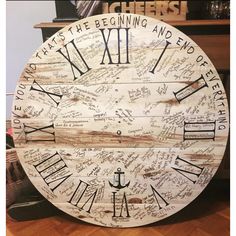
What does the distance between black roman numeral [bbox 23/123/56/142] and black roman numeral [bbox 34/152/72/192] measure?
82 millimetres

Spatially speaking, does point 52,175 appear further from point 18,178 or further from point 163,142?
point 163,142

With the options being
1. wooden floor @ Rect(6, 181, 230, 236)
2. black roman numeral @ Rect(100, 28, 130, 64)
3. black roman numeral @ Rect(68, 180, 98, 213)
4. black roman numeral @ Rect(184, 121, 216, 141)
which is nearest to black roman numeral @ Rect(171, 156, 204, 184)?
black roman numeral @ Rect(184, 121, 216, 141)

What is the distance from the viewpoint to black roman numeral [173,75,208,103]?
1258 mm

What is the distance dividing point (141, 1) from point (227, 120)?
0.69 m

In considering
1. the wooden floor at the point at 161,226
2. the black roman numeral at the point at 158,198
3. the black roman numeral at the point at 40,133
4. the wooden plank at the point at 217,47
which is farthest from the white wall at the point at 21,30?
the black roman numeral at the point at 158,198

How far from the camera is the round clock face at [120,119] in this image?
4.07 ft

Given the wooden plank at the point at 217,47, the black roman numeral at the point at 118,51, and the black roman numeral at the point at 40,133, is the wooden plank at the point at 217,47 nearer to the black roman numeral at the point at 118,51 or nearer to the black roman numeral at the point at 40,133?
the black roman numeral at the point at 118,51

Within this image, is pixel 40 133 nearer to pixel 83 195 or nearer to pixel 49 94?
pixel 49 94

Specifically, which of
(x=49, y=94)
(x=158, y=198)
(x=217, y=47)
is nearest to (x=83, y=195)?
(x=158, y=198)

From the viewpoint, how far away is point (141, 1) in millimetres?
1456

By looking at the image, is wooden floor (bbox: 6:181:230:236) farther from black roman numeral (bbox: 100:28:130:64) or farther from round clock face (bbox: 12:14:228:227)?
black roman numeral (bbox: 100:28:130:64)

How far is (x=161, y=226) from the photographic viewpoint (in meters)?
1.46
